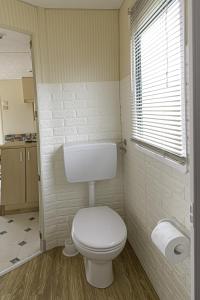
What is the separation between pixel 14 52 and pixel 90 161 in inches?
86.8

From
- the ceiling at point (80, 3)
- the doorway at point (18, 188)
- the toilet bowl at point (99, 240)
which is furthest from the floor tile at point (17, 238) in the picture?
the ceiling at point (80, 3)

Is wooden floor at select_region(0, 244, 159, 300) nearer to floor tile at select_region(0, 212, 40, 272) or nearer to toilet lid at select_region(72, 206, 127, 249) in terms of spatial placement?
floor tile at select_region(0, 212, 40, 272)

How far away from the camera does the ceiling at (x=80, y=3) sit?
2.13 metres

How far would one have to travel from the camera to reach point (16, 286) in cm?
197

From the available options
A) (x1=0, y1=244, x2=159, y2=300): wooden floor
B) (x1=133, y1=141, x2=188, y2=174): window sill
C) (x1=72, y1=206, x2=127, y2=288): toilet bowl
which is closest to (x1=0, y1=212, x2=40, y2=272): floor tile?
(x1=0, y1=244, x2=159, y2=300): wooden floor

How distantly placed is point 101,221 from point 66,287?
0.55m

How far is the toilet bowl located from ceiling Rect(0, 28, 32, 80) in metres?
1.91

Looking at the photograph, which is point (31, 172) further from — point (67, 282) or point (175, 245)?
point (175, 245)

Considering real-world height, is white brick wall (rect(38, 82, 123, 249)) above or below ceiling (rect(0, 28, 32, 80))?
below

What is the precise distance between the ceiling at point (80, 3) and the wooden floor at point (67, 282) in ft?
7.18

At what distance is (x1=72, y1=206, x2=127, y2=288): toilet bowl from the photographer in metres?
1.70

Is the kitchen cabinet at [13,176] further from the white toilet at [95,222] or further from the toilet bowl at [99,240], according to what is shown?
the toilet bowl at [99,240]

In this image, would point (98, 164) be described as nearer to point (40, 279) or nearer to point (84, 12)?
point (40, 279)

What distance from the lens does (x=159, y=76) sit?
1.56 m
